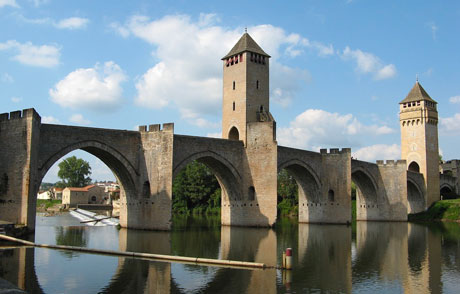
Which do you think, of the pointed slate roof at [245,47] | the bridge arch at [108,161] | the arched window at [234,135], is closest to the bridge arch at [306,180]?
the arched window at [234,135]

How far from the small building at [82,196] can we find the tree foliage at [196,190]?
805 inches

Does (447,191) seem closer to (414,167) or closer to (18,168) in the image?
(414,167)

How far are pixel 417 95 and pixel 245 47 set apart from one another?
85.2 ft

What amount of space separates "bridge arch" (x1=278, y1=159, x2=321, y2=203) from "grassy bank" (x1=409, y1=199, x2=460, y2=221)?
49.5 ft

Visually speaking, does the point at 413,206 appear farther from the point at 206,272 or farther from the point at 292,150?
the point at 206,272

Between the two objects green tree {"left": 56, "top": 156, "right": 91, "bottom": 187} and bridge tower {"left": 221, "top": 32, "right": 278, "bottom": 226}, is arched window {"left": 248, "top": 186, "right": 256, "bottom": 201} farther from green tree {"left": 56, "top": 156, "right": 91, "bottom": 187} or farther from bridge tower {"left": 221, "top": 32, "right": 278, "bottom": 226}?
green tree {"left": 56, "top": 156, "right": 91, "bottom": 187}

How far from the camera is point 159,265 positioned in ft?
46.0

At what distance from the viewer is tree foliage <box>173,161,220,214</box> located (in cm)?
5506

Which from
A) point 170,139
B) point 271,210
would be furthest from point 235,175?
point 170,139

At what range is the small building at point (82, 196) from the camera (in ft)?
228

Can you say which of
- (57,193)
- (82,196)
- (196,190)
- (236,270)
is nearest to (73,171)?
(57,193)

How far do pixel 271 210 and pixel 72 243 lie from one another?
1357cm

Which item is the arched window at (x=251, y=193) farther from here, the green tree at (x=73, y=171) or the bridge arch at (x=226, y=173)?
the green tree at (x=73, y=171)

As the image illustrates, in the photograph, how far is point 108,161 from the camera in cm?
2689
